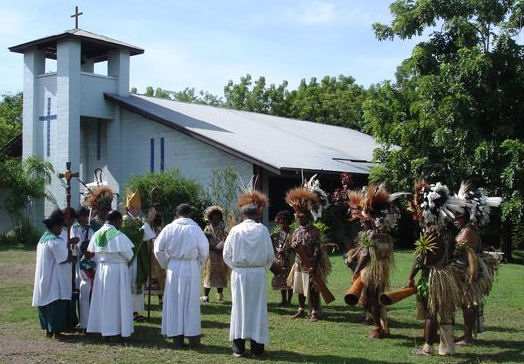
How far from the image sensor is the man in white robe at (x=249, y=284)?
8.11 metres

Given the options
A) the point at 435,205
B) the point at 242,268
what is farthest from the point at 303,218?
the point at 435,205

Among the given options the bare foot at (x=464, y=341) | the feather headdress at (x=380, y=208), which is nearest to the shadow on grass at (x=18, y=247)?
the feather headdress at (x=380, y=208)

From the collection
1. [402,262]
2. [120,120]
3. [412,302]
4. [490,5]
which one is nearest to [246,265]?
[412,302]

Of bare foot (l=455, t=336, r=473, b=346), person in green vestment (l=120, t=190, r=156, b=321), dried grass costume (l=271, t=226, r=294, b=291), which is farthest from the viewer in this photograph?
dried grass costume (l=271, t=226, r=294, b=291)

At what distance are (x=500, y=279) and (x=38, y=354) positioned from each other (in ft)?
35.7

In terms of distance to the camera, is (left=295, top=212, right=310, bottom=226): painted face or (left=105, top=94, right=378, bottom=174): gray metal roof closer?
(left=295, top=212, right=310, bottom=226): painted face

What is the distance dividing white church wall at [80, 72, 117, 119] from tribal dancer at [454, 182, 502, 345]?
18876mm

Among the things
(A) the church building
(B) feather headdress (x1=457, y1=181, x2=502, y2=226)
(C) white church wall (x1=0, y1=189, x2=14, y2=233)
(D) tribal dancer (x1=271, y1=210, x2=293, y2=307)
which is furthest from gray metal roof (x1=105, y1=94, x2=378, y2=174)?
(B) feather headdress (x1=457, y1=181, x2=502, y2=226)

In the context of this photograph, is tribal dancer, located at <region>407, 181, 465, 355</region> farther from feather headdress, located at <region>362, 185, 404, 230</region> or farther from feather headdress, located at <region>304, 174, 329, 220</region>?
feather headdress, located at <region>304, 174, 329, 220</region>

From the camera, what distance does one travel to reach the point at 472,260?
8.25 metres

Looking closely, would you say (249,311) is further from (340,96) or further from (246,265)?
(340,96)

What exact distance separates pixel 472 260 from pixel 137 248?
16.1ft

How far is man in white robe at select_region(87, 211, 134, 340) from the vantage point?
8.69 meters

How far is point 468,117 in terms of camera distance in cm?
1936
